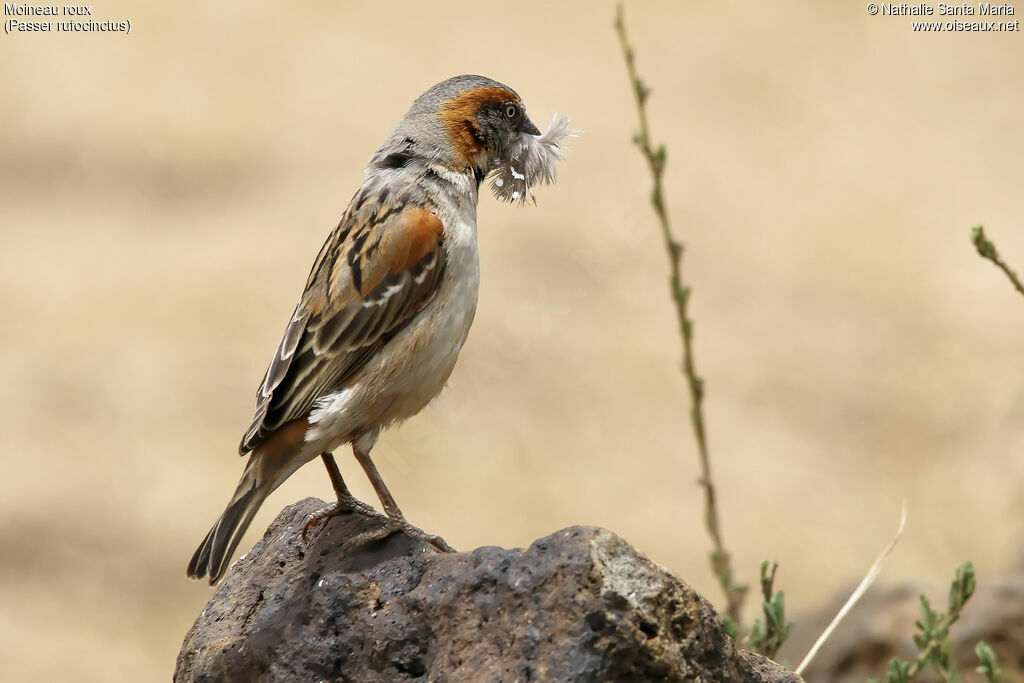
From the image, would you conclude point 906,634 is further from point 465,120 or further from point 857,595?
point 465,120

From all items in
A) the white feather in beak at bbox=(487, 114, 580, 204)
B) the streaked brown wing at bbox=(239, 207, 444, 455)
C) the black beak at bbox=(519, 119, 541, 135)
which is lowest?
the streaked brown wing at bbox=(239, 207, 444, 455)

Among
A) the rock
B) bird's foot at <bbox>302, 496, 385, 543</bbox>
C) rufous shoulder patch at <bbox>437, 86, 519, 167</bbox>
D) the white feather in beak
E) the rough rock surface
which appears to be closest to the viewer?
the rough rock surface

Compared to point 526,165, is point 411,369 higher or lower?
lower

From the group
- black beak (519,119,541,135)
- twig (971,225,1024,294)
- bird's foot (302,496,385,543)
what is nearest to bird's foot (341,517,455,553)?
bird's foot (302,496,385,543)

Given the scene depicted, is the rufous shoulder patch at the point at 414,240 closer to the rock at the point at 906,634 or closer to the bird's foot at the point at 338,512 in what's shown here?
the bird's foot at the point at 338,512

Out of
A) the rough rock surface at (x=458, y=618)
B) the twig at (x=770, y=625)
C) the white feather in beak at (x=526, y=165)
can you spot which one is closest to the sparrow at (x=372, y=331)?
the rough rock surface at (x=458, y=618)

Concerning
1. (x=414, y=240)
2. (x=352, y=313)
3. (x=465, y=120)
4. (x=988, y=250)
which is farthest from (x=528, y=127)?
(x=988, y=250)

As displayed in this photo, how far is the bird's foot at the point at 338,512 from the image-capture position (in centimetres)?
456

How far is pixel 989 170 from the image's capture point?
600 inches

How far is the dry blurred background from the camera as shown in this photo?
35.2ft

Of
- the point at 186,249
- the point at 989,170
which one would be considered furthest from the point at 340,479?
the point at 989,170

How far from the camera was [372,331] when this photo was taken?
493cm

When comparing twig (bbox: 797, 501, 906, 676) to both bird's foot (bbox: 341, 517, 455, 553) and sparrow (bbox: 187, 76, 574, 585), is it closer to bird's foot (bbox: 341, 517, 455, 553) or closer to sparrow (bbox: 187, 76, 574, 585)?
bird's foot (bbox: 341, 517, 455, 553)

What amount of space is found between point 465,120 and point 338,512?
170 cm
